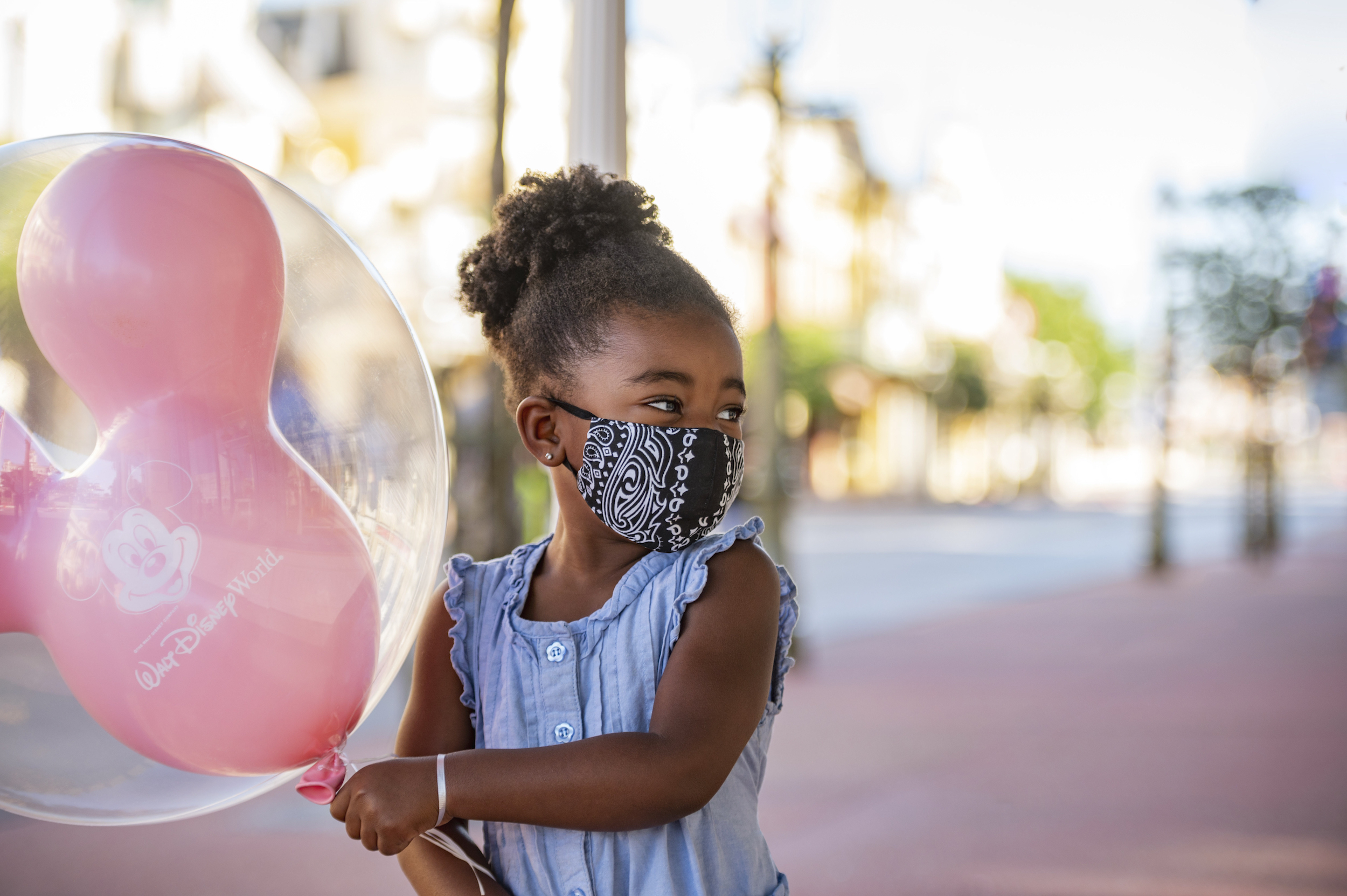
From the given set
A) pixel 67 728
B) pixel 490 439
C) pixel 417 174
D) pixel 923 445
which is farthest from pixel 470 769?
pixel 923 445

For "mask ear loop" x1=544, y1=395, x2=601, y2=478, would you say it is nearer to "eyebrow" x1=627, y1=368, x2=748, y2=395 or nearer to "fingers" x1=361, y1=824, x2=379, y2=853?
"eyebrow" x1=627, y1=368, x2=748, y2=395

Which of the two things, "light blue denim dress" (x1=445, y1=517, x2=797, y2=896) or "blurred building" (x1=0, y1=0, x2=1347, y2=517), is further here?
"blurred building" (x1=0, y1=0, x2=1347, y2=517)

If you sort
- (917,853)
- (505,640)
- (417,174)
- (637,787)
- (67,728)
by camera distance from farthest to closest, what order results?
1. (417,174)
2. (917,853)
3. (505,640)
4. (67,728)
5. (637,787)

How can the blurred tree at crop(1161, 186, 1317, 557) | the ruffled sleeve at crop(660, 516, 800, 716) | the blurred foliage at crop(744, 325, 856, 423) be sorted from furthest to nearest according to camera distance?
the blurred foliage at crop(744, 325, 856, 423) < the blurred tree at crop(1161, 186, 1317, 557) < the ruffled sleeve at crop(660, 516, 800, 716)

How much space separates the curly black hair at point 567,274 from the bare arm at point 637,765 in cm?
38

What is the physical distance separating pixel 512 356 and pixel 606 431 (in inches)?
8.7

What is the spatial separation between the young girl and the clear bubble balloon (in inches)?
6.6

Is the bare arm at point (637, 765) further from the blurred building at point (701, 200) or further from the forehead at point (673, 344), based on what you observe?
the blurred building at point (701, 200)

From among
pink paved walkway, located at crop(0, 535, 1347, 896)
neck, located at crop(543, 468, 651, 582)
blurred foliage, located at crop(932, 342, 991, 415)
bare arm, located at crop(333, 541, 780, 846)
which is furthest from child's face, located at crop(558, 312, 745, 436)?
blurred foliage, located at crop(932, 342, 991, 415)

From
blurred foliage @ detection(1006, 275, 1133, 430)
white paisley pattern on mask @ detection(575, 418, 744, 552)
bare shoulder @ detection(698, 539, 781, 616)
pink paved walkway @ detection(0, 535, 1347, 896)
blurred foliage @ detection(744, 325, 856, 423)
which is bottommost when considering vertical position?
pink paved walkway @ detection(0, 535, 1347, 896)

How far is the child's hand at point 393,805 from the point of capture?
4.20 feet

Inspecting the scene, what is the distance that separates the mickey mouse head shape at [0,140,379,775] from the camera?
1293 millimetres

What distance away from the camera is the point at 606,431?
148cm

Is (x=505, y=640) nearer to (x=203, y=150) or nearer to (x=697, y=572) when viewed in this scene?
(x=697, y=572)
